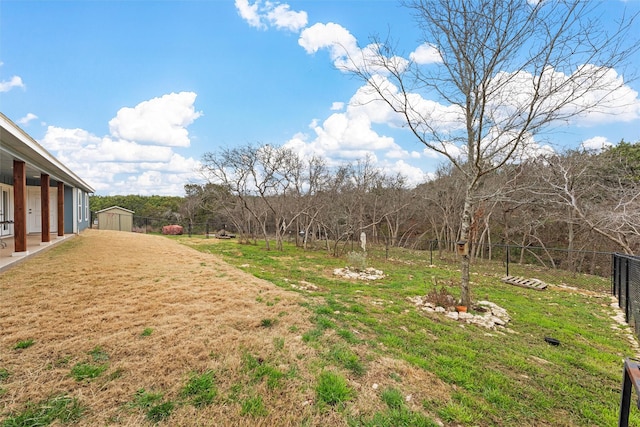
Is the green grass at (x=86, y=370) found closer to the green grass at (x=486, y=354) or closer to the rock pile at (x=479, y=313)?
the green grass at (x=486, y=354)

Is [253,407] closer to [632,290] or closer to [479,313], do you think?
[479,313]

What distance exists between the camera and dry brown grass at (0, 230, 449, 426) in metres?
2.01

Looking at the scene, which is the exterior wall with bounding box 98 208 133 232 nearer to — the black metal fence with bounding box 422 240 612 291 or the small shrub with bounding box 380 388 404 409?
the black metal fence with bounding box 422 240 612 291

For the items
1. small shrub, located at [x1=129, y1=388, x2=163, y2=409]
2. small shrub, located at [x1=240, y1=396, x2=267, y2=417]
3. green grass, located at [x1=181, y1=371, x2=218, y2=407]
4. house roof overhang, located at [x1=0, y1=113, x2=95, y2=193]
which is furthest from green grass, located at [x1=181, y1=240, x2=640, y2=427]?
house roof overhang, located at [x1=0, y1=113, x2=95, y2=193]

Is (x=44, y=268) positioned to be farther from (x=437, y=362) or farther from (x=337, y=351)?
(x=437, y=362)

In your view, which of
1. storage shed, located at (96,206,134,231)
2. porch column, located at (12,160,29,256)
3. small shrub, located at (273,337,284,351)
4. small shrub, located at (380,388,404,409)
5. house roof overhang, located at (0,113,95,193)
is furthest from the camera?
storage shed, located at (96,206,134,231)

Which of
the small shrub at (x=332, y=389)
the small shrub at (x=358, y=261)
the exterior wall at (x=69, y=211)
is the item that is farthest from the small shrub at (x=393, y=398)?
the exterior wall at (x=69, y=211)

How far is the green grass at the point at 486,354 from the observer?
88.4 inches

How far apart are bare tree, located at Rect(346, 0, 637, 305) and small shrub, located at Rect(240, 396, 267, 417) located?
4.09 m

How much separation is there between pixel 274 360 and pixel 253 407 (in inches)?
24.2

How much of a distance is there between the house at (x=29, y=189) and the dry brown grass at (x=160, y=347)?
155cm

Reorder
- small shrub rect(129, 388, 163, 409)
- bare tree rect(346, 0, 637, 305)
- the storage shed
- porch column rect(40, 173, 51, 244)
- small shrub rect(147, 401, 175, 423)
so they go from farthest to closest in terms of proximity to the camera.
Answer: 1. the storage shed
2. porch column rect(40, 173, 51, 244)
3. bare tree rect(346, 0, 637, 305)
4. small shrub rect(129, 388, 163, 409)
5. small shrub rect(147, 401, 175, 423)

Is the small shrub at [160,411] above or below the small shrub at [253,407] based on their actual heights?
above

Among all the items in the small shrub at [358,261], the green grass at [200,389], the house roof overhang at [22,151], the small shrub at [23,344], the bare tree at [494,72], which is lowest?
the small shrub at [358,261]
